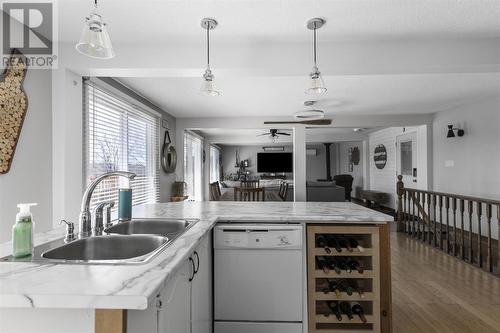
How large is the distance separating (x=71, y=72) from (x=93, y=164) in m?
0.85

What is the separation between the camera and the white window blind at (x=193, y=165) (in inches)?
231

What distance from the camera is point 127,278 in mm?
801

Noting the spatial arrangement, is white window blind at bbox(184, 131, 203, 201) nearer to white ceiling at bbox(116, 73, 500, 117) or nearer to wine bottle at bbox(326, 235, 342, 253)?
white ceiling at bbox(116, 73, 500, 117)

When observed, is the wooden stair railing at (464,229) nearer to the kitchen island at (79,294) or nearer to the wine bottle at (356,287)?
the wine bottle at (356,287)

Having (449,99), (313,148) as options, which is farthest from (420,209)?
(313,148)

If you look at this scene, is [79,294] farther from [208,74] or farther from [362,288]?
[362,288]

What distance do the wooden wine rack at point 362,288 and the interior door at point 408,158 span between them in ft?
15.7

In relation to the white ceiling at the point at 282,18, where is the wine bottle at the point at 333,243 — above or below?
below

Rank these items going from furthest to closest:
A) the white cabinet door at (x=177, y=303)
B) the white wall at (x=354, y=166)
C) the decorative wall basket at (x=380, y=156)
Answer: the white wall at (x=354, y=166) < the decorative wall basket at (x=380, y=156) < the white cabinet door at (x=177, y=303)

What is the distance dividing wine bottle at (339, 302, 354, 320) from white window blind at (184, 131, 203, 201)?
4381 millimetres

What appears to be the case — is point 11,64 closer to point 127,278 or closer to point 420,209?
point 127,278

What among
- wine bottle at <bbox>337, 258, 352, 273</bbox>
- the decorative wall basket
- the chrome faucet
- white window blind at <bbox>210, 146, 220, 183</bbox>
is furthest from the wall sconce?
white window blind at <bbox>210, 146, 220, 183</bbox>

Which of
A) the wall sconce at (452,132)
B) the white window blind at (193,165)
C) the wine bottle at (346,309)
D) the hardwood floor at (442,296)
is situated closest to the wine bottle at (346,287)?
the wine bottle at (346,309)

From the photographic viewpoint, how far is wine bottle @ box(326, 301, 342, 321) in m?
1.73
